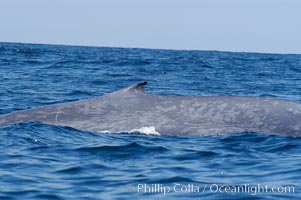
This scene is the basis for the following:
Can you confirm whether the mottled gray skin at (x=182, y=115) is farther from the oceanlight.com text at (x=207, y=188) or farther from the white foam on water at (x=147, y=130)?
the oceanlight.com text at (x=207, y=188)

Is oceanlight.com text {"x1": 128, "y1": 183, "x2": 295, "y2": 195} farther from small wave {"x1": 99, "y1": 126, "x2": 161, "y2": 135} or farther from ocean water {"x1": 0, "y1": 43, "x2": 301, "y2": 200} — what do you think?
small wave {"x1": 99, "y1": 126, "x2": 161, "y2": 135}

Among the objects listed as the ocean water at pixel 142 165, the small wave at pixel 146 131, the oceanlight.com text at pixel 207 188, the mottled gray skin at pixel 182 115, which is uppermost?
the mottled gray skin at pixel 182 115

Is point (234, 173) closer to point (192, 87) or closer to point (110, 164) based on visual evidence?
point (110, 164)

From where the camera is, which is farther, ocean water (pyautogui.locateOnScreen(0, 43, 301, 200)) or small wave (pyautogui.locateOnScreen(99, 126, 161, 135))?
small wave (pyautogui.locateOnScreen(99, 126, 161, 135))

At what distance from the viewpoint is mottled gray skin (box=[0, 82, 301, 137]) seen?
37.1 feet

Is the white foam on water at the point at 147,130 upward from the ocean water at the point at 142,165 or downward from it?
upward

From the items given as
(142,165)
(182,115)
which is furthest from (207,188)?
(182,115)

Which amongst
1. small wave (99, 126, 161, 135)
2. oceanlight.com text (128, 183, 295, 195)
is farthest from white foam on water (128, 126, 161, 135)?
oceanlight.com text (128, 183, 295, 195)

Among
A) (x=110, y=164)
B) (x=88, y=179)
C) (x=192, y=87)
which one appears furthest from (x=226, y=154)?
(x=192, y=87)

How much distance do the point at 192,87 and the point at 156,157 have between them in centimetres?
1694

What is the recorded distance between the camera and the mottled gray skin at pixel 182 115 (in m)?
11.3

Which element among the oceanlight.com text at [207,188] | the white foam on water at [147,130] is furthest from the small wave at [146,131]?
the oceanlight.com text at [207,188]

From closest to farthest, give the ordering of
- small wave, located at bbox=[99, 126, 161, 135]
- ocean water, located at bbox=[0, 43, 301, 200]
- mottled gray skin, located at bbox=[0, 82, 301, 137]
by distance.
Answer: ocean water, located at bbox=[0, 43, 301, 200] → mottled gray skin, located at bbox=[0, 82, 301, 137] → small wave, located at bbox=[99, 126, 161, 135]

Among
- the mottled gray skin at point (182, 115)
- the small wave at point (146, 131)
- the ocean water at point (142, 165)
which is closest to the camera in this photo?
the ocean water at point (142, 165)
